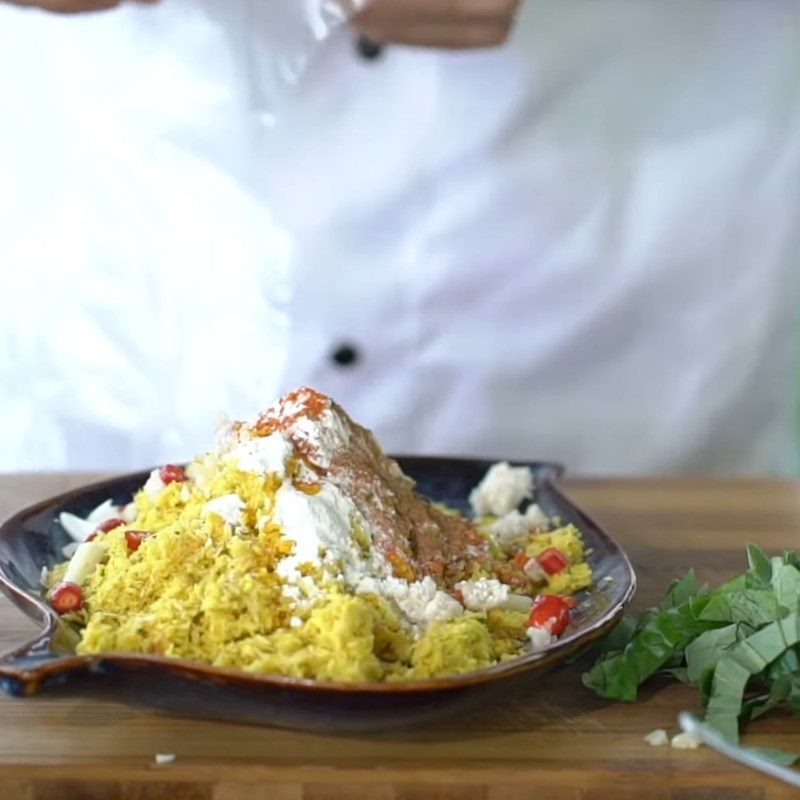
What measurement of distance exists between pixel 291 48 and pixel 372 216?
10.0 inches

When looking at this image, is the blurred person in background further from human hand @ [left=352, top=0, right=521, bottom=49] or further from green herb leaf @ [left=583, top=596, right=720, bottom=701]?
green herb leaf @ [left=583, top=596, right=720, bottom=701]

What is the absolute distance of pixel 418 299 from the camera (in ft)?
6.31

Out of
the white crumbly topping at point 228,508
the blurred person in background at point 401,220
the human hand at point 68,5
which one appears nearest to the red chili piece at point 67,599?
the white crumbly topping at point 228,508

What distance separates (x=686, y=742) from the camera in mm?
1019

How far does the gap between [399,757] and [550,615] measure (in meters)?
0.21

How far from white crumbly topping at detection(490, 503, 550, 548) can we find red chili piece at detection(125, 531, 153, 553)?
383 millimetres

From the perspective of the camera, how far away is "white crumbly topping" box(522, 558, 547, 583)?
1277 mm

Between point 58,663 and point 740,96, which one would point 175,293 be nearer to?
point 740,96

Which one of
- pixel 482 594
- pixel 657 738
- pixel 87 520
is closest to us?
pixel 657 738

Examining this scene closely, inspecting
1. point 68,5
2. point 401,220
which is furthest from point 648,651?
point 68,5

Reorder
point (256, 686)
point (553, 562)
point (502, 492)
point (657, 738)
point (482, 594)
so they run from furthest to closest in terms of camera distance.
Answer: point (502, 492) < point (553, 562) < point (482, 594) < point (657, 738) < point (256, 686)

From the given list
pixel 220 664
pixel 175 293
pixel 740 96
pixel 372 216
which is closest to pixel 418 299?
pixel 372 216

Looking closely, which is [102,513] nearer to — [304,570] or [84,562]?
[84,562]

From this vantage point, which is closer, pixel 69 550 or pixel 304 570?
pixel 304 570
